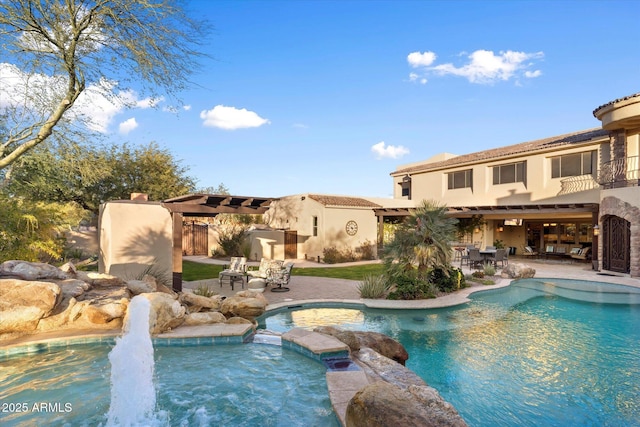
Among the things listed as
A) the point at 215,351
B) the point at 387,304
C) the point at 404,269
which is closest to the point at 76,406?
the point at 215,351

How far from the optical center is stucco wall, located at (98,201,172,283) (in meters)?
12.1

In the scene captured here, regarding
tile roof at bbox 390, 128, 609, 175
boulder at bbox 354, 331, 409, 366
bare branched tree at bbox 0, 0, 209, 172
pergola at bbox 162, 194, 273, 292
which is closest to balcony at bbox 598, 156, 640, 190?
tile roof at bbox 390, 128, 609, 175

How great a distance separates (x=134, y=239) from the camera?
12.4m

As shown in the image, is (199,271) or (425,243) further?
(199,271)

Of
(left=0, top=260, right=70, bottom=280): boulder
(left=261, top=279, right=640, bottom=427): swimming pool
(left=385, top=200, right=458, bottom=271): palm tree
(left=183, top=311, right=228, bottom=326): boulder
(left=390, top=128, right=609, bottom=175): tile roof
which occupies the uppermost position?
(left=390, top=128, right=609, bottom=175): tile roof

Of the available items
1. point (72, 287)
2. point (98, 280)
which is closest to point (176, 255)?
point (98, 280)

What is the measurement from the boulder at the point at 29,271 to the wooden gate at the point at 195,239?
1739cm

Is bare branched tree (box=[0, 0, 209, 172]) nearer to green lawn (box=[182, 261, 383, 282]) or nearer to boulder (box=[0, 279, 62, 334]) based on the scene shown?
boulder (box=[0, 279, 62, 334])

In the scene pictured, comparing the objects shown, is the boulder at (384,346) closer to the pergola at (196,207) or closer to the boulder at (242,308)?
the boulder at (242,308)

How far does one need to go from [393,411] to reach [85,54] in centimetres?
1083

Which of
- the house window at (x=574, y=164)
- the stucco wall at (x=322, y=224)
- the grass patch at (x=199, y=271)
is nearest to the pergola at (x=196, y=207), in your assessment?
the grass patch at (x=199, y=271)

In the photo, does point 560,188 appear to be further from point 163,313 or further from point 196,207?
point 163,313

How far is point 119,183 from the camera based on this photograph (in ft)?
71.5

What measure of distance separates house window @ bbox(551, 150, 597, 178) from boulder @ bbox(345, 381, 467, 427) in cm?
2145
